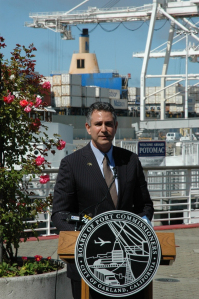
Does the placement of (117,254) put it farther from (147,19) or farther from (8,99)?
(147,19)

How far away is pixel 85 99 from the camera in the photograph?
84.6m

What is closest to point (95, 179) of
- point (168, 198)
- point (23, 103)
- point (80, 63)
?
point (23, 103)

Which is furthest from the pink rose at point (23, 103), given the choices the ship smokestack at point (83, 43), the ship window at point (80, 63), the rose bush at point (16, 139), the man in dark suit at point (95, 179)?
the ship smokestack at point (83, 43)

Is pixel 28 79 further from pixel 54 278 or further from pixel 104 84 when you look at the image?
pixel 104 84

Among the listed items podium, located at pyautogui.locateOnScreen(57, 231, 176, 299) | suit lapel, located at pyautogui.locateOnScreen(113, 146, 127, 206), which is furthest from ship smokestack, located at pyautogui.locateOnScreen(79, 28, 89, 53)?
podium, located at pyautogui.locateOnScreen(57, 231, 176, 299)

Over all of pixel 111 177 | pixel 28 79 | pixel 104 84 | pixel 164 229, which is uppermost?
pixel 104 84

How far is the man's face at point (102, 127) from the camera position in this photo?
2607mm

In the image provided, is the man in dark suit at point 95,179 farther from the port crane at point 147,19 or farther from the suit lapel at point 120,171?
the port crane at point 147,19

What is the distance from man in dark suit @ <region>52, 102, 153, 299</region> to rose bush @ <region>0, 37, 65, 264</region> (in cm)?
136

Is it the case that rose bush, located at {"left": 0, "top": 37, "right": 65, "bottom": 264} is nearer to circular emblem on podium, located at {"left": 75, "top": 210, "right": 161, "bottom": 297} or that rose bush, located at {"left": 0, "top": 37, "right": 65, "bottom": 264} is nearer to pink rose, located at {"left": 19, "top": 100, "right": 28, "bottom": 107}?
pink rose, located at {"left": 19, "top": 100, "right": 28, "bottom": 107}

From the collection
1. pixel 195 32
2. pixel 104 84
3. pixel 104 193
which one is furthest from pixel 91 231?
pixel 104 84

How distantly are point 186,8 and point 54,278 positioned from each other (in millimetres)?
45717

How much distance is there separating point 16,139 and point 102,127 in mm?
1939

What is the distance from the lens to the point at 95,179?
2.61 m
